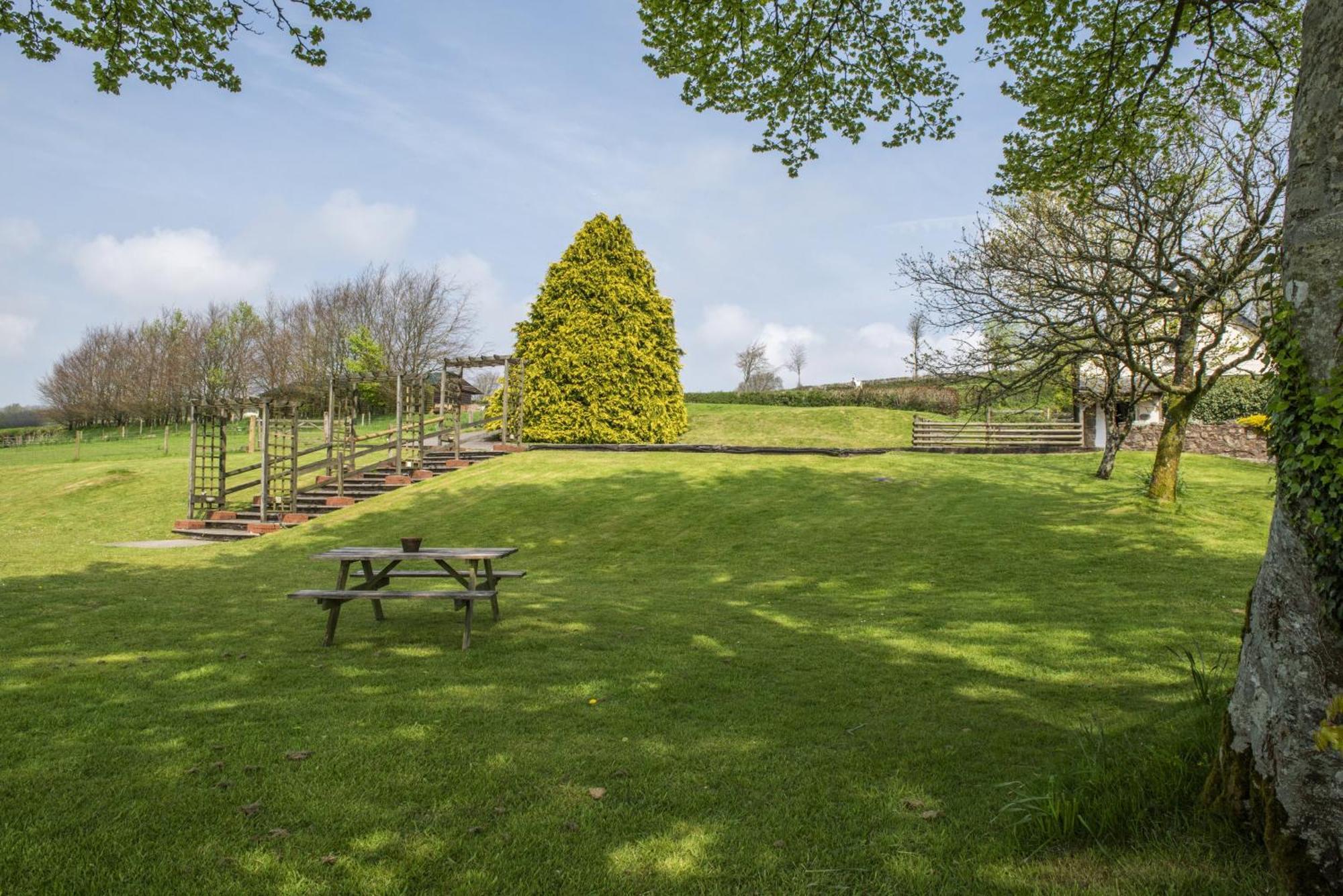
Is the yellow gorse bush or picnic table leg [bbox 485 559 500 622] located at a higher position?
the yellow gorse bush

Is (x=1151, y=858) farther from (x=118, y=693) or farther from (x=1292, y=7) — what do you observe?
(x=1292, y=7)

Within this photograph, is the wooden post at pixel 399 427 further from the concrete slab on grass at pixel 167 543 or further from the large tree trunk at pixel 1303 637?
the large tree trunk at pixel 1303 637

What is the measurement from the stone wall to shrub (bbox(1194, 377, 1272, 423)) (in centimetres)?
70

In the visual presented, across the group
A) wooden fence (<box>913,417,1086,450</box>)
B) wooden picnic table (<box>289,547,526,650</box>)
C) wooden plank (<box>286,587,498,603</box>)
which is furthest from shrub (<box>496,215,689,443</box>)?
wooden plank (<box>286,587,498,603</box>)

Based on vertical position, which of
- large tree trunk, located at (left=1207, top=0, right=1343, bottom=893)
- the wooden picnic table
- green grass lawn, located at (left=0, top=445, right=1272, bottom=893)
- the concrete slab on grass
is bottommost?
the concrete slab on grass

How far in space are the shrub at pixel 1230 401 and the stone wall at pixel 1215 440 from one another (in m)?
0.70

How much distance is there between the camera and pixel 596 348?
27.2m

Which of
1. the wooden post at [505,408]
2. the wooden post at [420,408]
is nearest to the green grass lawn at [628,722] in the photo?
the wooden post at [420,408]

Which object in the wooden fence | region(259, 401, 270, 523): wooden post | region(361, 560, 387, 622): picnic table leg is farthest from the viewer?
the wooden fence

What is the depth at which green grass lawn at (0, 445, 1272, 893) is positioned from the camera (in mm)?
3295

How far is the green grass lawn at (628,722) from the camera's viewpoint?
3295 millimetres

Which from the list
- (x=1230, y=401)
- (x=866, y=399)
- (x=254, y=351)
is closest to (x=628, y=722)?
(x=1230, y=401)

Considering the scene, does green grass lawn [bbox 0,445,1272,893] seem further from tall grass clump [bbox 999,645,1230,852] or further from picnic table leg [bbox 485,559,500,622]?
picnic table leg [bbox 485,559,500,622]

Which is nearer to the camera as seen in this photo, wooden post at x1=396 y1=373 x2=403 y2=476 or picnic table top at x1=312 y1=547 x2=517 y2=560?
picnic table top at x1=312 y1=547 x2=517 y2=560
